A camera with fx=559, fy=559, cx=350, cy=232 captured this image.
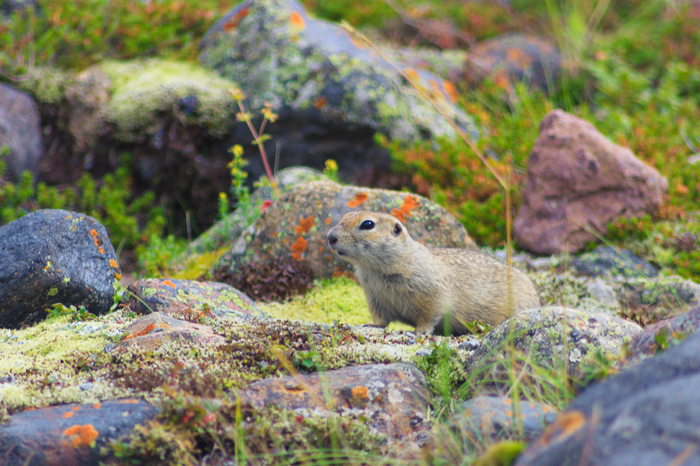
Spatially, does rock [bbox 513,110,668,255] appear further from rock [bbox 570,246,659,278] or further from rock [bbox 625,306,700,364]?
rock [bbox 625,306,700,364]

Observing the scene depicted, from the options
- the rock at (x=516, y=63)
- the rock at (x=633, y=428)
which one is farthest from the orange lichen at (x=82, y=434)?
the rock at (x=516, y=63)

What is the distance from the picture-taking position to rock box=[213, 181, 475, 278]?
7066 millimetres

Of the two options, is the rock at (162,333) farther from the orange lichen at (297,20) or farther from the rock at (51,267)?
the orange lichen at (297,20)

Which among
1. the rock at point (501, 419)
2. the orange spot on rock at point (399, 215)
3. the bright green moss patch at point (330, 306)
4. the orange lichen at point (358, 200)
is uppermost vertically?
the rock at point (501, 419)

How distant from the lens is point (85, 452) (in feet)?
10.5

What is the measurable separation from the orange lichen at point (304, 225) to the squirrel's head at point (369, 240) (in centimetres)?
146

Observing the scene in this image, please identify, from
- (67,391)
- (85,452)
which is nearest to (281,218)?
(67,391)

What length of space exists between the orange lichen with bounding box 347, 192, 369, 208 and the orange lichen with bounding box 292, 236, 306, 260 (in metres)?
0.76

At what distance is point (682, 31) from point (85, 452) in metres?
14.9

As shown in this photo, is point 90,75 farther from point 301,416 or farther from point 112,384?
point 301,416

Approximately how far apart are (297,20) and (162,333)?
853 centimetres

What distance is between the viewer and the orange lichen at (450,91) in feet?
38.4

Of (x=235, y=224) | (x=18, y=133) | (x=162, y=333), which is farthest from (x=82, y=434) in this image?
(x=18, y=133)

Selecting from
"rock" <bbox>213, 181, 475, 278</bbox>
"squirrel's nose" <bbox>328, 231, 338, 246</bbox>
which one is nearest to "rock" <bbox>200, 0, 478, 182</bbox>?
"rock" <bbox>213, 181, 475, 278</bbox>
